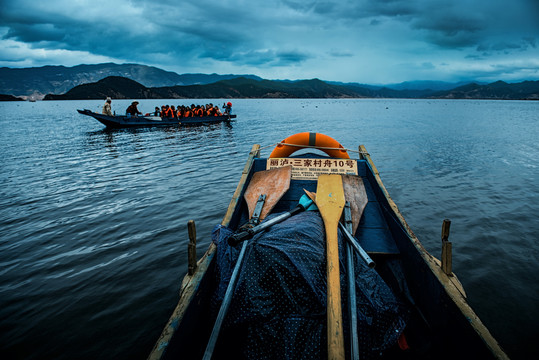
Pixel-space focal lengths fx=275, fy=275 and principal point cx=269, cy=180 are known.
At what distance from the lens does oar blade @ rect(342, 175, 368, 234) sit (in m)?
4.46

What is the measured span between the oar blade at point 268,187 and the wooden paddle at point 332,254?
0.74 m

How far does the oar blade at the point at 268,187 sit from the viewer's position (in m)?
4.72

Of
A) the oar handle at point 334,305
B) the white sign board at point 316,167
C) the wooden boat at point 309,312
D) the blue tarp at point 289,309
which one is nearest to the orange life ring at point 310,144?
the white sign board at point 316,167

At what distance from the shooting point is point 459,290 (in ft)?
9.08

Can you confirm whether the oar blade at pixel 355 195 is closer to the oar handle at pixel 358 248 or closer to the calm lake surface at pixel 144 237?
the oar handle at pixel 358 248

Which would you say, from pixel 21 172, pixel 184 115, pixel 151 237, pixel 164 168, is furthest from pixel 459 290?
pixel 184 115

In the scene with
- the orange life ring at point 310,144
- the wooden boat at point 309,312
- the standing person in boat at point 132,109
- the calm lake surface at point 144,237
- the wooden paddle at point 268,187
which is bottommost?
the calm lake surface at point 144,237

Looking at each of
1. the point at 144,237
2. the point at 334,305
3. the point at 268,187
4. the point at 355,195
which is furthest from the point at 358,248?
the point at 144,237

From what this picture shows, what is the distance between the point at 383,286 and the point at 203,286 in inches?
78.7

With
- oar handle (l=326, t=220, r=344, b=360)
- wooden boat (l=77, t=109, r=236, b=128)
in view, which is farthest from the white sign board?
wooden boat (l=77, t=109, r=236, b=128)

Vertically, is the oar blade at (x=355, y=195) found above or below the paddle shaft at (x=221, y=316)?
above

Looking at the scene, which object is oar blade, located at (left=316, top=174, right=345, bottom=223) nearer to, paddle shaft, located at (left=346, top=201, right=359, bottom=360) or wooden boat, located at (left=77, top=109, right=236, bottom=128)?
paddle shaft, located at (left=346, top=201, right=359, bottom=360)

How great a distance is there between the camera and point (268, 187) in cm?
518

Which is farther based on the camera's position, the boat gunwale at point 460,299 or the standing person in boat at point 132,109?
the standing person in boat at point 132,109
